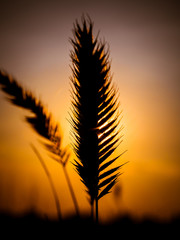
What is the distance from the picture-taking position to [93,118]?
71cm

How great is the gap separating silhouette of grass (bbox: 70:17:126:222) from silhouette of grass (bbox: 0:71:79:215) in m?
0.33

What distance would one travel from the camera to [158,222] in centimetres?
183

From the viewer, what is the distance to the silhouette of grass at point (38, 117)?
3.28 ft

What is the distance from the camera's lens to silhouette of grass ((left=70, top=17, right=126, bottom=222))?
0.72 m

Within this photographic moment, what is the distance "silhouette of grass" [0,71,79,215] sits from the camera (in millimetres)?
999

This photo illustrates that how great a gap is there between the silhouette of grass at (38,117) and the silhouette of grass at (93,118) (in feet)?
1.10

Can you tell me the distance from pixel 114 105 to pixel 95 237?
1.63 ft

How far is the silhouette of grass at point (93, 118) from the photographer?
0.72 metres

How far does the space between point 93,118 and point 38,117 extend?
18.1 inches

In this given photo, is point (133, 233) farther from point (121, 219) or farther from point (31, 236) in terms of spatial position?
point (31, 236)

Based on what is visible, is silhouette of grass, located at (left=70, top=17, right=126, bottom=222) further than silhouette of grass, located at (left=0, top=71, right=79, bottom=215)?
No

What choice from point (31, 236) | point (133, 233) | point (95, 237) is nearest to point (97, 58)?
point (95, 237)

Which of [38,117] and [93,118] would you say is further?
[38,117]

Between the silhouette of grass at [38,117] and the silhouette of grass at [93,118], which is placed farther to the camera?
the silhouette of grass at [38,117]
